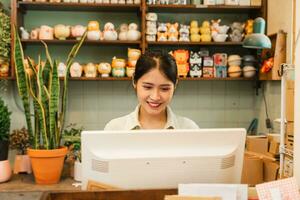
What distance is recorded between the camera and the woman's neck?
69.2 inches

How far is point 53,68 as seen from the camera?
2.38m

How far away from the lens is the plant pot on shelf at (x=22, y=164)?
2.38 metres

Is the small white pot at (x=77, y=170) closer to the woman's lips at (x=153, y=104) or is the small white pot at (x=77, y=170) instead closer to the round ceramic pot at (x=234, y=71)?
the woman's lips at (x=153, y=104)

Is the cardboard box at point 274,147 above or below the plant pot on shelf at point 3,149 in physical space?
below

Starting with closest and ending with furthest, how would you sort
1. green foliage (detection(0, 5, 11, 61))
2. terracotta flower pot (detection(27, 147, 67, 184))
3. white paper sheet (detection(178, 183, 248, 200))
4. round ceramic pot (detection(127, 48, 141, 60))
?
1. white paper sheet (detection(178, 183, 248, 200))
2. terracotta flower pot (detection(27, 147, 67, 184))
3. green foliage (detection(0, 5, 11, 61))
4. round ceramic pot (detection(127, 48, 141, 60))

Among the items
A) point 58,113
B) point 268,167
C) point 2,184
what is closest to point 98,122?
point 58,113

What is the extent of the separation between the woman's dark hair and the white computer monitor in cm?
55

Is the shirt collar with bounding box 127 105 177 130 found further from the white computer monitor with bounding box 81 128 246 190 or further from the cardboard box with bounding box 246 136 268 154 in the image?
the cardboard box with bounding box 246 136 268 154

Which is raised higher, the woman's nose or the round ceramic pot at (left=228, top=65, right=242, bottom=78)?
the round ceramic pot at (left=228, top=65, right=242, bottom=78)

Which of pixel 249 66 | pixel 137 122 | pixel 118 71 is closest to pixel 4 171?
pixel 137 122

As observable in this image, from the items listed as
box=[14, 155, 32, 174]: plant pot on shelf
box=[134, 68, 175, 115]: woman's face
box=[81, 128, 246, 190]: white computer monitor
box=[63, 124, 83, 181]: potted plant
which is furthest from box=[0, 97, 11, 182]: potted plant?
box=[81, 128, 246, 190]: white computer monitor

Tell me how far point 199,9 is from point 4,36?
163 cm

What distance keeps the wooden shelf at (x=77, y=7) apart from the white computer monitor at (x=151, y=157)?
85.5 inches

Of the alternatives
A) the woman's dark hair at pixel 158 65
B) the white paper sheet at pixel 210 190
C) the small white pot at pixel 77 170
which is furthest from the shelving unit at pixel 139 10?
the white paper sheet at pixel 210 190
